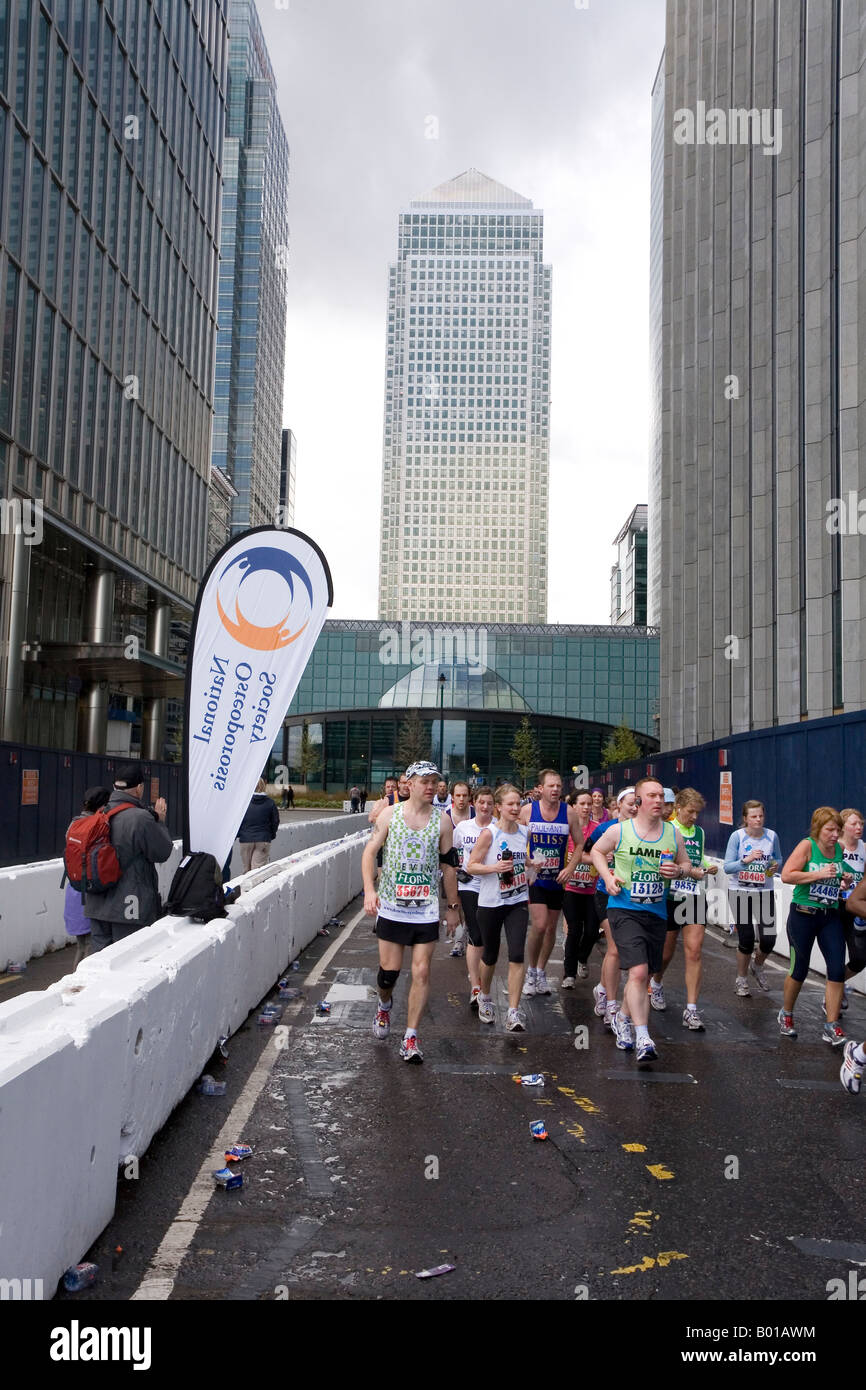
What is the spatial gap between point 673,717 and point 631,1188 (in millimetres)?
46053

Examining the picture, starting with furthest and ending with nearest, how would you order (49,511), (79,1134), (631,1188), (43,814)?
1. (49,511)
2. (43,814)
3. (631,1188)
4. (79,1134)

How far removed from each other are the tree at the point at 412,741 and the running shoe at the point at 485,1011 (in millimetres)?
75372

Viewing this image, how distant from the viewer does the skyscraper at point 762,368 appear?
2783 cm

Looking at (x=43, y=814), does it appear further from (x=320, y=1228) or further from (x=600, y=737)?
(x=600, y=737)

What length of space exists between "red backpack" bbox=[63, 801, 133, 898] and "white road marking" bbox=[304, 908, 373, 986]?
312 cm

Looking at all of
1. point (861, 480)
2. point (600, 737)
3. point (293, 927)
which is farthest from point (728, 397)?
point (600, 737)

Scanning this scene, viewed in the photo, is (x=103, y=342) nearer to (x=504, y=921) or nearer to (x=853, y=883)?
(x=504, y=921)

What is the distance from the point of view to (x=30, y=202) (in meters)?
30.8

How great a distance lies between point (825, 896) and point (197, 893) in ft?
14.8

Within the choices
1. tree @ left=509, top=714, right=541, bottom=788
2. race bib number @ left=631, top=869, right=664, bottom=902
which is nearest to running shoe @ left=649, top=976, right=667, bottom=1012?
race bib number @ left=631, top=869, right=664, bottom=902

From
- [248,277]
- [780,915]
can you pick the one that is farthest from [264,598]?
[248,277]

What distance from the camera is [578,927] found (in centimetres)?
1103

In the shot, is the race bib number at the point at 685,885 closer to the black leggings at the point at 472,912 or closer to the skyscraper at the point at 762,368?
the black leggings at the point at 472,912

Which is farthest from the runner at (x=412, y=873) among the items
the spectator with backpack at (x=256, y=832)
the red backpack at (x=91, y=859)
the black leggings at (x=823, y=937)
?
the spectator with backpack at (x=256, y=832)
